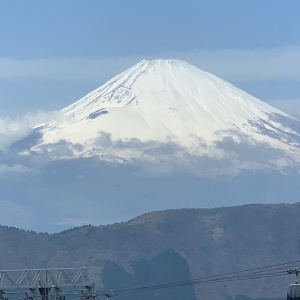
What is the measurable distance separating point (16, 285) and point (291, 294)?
3947 centimetres

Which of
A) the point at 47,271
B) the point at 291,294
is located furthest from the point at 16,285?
the point at 291,294

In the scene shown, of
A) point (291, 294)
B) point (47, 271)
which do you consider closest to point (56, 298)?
point (47, 271)

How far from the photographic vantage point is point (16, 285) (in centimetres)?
16762

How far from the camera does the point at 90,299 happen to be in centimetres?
16450

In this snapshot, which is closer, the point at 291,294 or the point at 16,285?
the point at 291,294

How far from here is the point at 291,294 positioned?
14075 centimetres

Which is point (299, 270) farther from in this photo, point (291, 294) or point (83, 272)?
point (83, 272)

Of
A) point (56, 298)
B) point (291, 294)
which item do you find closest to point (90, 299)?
point (56, 298)

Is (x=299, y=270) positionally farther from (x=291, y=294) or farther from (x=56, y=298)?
(x=56, y=298)

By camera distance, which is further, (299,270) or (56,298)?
(56,298)

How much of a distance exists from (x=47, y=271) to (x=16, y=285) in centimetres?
407

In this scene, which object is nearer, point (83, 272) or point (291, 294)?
point (291, 294)

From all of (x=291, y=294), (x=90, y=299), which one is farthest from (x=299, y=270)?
(x=90, y=299)

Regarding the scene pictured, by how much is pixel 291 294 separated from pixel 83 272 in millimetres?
35358
